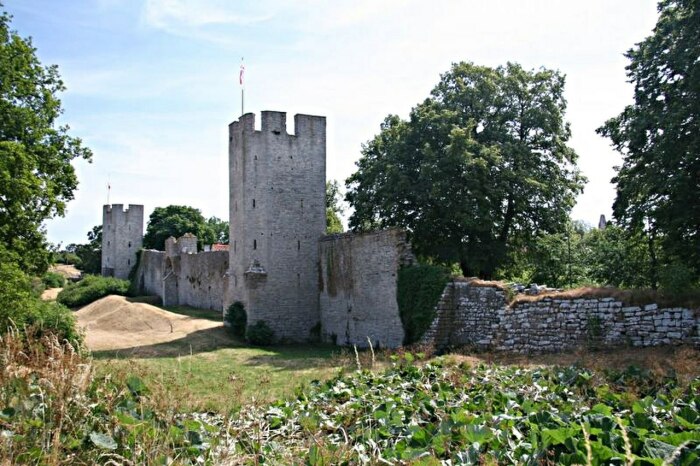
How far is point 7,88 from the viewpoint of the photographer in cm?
1988

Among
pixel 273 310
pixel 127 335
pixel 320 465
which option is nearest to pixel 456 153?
pixel 273 310

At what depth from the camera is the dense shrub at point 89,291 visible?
38.7 m

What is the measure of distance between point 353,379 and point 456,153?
12472 millimetres

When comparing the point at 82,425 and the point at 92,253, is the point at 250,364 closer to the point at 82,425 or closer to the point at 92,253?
the point at 82,425

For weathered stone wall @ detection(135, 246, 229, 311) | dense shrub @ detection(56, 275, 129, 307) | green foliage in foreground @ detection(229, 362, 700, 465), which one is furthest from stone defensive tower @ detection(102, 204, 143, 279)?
green foliage in foreground @ detection(229, 362, 700, 465)

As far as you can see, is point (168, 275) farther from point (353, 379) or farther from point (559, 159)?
point (353, 379)

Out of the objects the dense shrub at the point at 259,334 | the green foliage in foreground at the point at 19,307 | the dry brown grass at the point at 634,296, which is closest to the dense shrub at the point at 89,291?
the dense shrub at the point at 259,334

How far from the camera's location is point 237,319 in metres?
24.2

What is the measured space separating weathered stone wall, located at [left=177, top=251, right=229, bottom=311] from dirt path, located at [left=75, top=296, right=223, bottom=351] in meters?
4.13

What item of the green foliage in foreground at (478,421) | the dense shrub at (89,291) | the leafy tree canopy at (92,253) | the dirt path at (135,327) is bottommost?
the dirt path at (135,327)

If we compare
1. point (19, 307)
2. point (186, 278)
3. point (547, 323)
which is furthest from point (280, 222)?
point (186, 278)

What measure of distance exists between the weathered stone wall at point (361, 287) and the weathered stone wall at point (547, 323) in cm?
233

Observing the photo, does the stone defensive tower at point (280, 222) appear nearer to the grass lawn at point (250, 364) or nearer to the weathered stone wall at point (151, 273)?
the grass lawn at point (250, 364)

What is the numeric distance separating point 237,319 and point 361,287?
5785 mm
